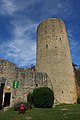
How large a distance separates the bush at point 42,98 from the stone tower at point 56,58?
6.15 m

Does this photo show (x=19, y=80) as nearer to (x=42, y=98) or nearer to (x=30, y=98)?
(x=30, y=98)

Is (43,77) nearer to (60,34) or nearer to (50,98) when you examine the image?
(50,98)

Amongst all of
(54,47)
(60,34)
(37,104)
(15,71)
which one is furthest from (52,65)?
(37,104)

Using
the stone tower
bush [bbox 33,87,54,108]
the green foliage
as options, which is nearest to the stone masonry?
the stone tower

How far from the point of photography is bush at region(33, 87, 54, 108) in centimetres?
2050

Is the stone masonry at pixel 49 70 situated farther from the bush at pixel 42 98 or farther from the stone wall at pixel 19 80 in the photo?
the bush at pixel 42 98

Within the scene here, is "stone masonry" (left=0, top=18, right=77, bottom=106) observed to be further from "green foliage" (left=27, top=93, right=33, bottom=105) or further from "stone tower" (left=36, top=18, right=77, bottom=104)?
"green foliage" (left=27, top=93, right=33, bottom=105)

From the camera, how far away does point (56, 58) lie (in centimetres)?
2936

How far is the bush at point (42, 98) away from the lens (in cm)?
2050

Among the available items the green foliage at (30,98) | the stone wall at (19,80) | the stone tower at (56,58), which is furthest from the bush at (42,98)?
the stone tower at (56,58)

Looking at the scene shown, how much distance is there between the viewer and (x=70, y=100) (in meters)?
28.1

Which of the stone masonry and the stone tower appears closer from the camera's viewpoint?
the stone masonry

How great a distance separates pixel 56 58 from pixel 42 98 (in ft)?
33.4

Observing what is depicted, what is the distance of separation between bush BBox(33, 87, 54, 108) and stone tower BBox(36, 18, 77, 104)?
6.15 m
